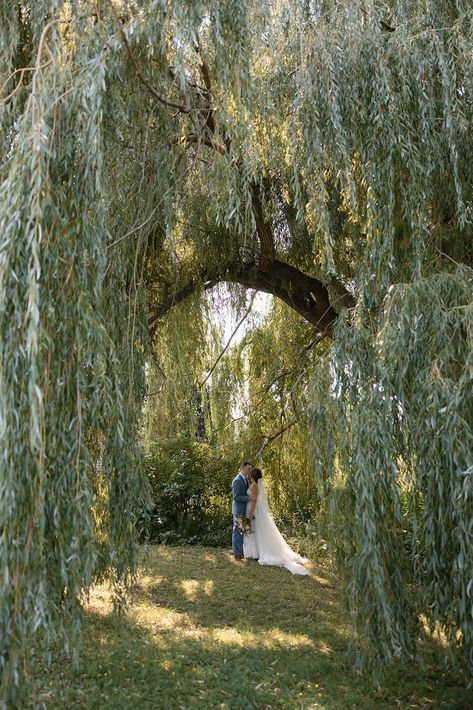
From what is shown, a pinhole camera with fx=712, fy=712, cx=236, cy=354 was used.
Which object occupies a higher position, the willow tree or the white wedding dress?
the willow tree

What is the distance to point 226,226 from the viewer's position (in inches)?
181

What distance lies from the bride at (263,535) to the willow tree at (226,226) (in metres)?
4.48

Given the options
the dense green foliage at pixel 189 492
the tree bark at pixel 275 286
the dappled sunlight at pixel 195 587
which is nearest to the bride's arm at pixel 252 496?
the dappled sunlight at pixel 195 587

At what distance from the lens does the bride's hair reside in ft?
30.1

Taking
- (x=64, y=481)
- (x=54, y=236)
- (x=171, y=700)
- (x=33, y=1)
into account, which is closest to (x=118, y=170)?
(x=33, y=1)

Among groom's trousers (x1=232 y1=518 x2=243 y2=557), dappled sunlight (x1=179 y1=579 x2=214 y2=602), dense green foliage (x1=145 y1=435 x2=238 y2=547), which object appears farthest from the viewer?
dense green foliage (x1=145 y1=435 x2=238 y2=547)

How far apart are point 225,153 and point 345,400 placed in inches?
73.1

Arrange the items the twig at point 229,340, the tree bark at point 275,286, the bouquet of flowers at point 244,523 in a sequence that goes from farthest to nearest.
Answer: the bouquet of flowers at point 244,523
the twig at point 229,340
the tree bark at point 275,286

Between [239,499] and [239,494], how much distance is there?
0.08 metres

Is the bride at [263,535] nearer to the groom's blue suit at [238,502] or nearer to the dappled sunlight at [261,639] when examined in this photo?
the groom's blue suit at [238,502]

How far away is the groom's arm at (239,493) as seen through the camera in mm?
9219

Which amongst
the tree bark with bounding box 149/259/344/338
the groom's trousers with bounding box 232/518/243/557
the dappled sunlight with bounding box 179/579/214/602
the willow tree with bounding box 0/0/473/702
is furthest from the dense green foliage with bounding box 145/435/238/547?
the willow tree with bounding box 0/0/473/702

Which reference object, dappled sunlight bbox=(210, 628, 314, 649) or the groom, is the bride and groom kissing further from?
dappled sunlight bbox=(210, 628, 314, 649)

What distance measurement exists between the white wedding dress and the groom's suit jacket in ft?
0.59
